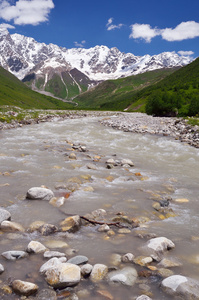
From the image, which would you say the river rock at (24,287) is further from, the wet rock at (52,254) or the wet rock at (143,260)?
the wet rock at (143,260)

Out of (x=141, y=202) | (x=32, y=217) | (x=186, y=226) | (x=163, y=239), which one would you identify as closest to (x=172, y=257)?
(x=163, y=239)

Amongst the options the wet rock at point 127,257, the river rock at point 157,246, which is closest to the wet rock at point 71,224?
the wet rock at point 127,257

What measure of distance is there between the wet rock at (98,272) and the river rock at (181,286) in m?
1.01

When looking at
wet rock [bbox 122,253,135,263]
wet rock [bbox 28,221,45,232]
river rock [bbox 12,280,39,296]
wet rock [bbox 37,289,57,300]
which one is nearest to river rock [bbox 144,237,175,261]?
wet rock [bbox 122,253,135,263]

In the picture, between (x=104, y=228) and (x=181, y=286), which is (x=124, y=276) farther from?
(x=104, y=228)

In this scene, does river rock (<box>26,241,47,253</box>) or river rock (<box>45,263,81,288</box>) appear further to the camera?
river rock (<box>26,241,47,253</box>)

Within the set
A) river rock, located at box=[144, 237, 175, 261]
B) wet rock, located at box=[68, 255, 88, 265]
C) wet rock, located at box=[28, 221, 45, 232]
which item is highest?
river rock, located at box=[144, 237, 175, 261]

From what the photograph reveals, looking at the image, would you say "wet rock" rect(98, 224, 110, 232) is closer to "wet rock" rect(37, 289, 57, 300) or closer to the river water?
the river water

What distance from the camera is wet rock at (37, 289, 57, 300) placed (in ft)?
11.5

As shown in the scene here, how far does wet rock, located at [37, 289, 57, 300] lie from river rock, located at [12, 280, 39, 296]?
0.11 metres

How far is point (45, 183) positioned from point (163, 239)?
5.55 metres

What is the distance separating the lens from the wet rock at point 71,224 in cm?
571

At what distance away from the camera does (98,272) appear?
4.09 m

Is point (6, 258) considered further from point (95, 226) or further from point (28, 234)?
point (95, 226)
